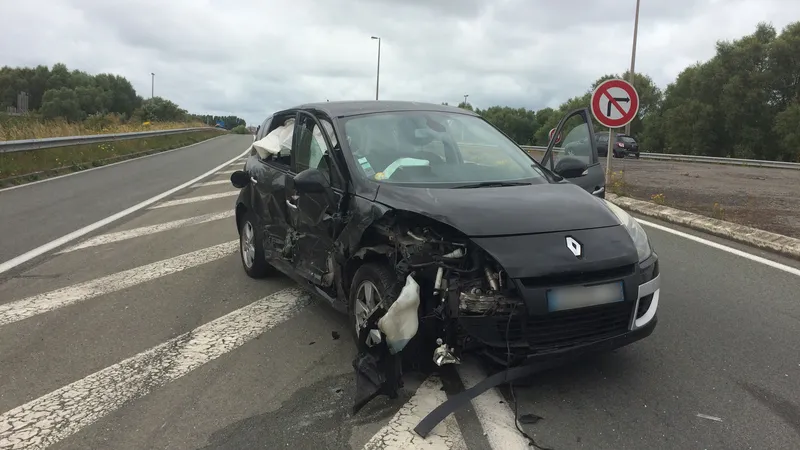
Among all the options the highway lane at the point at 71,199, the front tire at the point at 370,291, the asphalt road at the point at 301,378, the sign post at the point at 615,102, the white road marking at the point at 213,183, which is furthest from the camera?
the white road marking at the point at 213,183

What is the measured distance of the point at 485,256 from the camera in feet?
10.4

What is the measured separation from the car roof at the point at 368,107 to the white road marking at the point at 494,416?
7.39 feet

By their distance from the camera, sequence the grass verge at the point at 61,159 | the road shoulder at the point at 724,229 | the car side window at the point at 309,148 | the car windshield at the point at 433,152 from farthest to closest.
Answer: the grass verge at the point at 61,159, the road shoulder at the point at 724,229, the car side window at the point at 309,148, the car windshield at the point at 433,152

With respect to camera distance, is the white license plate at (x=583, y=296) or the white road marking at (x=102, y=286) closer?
the white license plate at (x=583, y=296)

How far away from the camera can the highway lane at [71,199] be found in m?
8.03

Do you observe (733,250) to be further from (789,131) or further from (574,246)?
(789,131)

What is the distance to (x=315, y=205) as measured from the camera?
14.2 feet

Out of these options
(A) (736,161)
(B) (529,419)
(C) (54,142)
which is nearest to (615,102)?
(B) (529,419)

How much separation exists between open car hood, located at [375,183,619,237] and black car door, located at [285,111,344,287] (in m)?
0.50

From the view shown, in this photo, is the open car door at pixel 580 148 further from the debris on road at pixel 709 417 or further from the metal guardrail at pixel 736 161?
the metal guardrail at pixel 736 161

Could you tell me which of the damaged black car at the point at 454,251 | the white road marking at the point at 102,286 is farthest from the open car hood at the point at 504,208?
the white road marking at the point at 102,286

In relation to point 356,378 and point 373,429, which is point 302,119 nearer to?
point 356,378

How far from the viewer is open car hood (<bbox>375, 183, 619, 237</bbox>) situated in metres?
3.25

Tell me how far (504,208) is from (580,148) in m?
3.24
